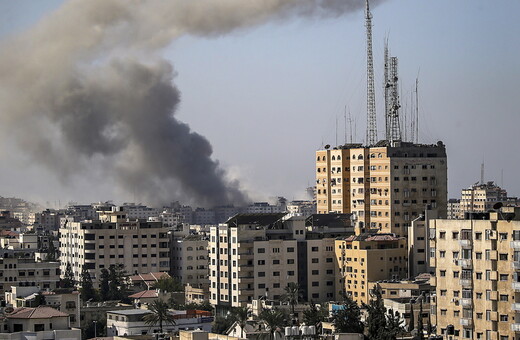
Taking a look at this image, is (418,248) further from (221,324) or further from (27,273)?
(27,273)

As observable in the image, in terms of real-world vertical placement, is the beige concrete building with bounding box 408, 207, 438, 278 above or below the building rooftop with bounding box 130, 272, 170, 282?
above

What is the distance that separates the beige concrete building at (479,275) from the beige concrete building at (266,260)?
28.6m

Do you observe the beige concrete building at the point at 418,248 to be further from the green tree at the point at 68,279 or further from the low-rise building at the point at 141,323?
the low-rise building at the point at 141,323

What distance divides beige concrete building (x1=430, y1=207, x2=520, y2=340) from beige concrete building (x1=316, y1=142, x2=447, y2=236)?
38584 mm

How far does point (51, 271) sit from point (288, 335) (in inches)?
1541

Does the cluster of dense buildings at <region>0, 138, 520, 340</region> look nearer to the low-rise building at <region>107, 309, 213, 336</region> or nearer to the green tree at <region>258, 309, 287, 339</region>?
the low-rise building at <region>107, 309, 213, 336</region>

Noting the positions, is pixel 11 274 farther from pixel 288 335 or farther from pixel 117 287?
pixel 288 335

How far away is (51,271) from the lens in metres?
94.2

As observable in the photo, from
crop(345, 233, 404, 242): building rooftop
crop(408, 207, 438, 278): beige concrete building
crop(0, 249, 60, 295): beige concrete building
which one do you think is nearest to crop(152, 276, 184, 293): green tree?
crop(0, 249, 60, 295): beige concrete building

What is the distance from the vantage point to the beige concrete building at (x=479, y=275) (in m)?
63.1

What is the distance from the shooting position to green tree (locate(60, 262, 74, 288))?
96.8 metres

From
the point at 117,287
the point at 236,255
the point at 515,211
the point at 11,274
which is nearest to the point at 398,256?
the point at 236,255

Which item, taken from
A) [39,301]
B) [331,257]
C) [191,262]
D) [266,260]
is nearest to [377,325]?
[39,301]

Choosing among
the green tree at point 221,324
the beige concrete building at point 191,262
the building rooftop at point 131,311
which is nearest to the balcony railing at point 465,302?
the green tree at point 221,324
